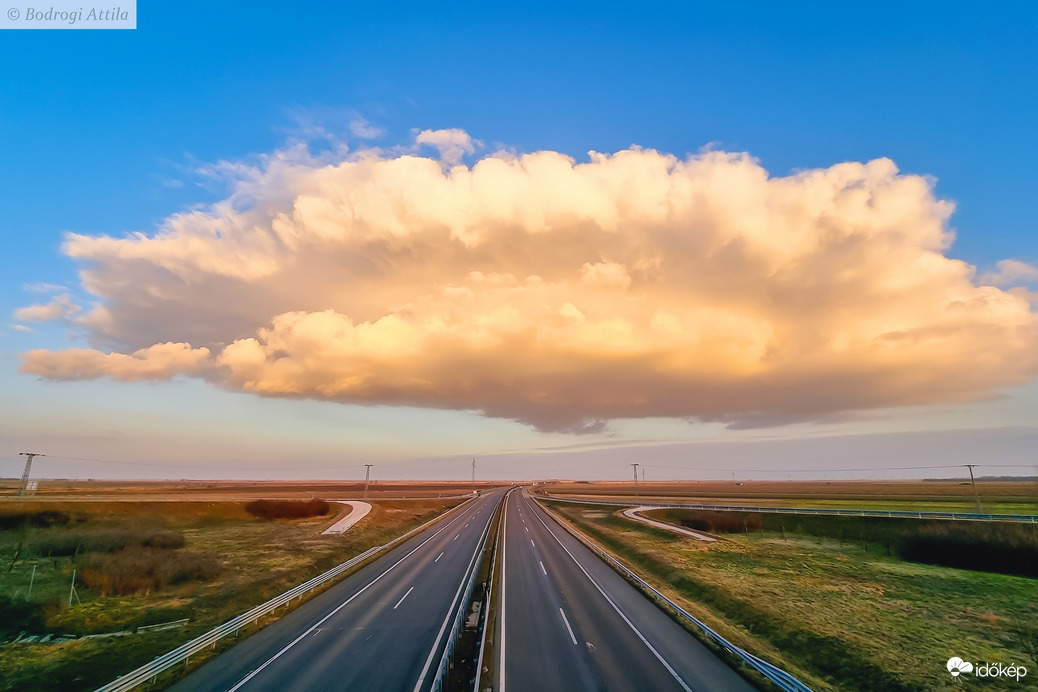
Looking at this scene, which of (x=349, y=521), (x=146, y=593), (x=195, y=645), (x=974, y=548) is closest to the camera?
(x=195, y=645)

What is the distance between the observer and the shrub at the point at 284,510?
7656 cm

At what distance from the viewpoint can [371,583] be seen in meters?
32.3

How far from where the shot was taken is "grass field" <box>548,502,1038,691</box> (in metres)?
18.5

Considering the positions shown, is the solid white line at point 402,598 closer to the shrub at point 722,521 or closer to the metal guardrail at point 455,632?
the metal guardrail at point 455,632

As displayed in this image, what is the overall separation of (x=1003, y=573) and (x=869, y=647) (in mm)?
28067

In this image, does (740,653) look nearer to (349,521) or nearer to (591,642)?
(591,642)

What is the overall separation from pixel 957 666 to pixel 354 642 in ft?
88.8

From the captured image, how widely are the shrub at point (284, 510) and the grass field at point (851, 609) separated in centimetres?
6079

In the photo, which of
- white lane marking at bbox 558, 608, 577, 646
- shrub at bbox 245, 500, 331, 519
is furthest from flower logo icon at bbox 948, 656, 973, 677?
shrub at bbox 245, 500, 331, 519

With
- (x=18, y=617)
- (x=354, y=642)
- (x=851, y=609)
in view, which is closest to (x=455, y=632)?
(x=354, y=642)

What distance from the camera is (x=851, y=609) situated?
25.9 metres

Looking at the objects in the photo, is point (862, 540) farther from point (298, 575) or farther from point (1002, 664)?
point (298, 575)

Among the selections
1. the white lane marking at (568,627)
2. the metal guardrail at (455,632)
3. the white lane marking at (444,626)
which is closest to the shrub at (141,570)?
the white lane marking at (444,626)

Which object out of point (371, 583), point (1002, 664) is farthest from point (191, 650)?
point (1002, 664)
